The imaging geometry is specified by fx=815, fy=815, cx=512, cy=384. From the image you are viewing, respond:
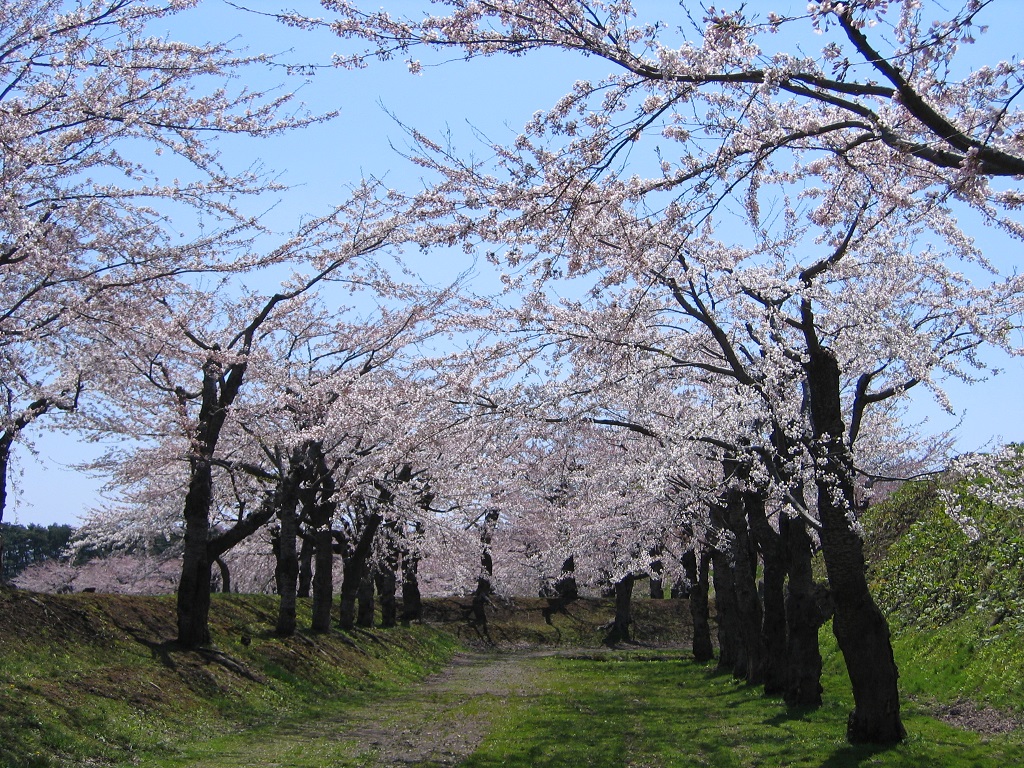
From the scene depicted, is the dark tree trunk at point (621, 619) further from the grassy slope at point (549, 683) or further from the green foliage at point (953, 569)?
the green foliage at point (953, 569)

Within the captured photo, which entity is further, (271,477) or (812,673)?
(271,477)

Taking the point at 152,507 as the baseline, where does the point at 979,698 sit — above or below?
below

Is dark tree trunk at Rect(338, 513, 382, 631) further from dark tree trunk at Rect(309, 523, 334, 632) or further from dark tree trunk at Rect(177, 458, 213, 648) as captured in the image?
dark tree trunk at Rect(177, 458, 213, 648)

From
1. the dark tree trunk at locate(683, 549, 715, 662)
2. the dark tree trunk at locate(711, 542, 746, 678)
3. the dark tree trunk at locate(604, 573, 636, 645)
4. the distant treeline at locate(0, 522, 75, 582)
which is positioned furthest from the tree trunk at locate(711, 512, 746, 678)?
the distant treeline at locate(0, 522, 75, 582)

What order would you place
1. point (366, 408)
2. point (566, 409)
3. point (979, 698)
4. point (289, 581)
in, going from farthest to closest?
point (289, 581), point (366, 408), point (566, 409), point (979, 698)

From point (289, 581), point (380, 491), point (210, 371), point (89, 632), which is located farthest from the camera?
point (380, 491)

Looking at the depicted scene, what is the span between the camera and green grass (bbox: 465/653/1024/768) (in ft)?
30.8

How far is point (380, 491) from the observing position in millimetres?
25266

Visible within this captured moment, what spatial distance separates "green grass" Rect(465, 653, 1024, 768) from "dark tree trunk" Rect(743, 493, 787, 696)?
523 mm

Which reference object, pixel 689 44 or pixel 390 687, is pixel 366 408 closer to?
pixel 390 687

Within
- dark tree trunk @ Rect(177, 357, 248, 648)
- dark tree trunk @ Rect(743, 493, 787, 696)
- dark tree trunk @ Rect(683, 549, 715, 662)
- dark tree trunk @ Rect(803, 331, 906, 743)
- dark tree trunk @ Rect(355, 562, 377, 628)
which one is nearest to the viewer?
dark tree trunk @ Rect(803, 331, 906, 743)

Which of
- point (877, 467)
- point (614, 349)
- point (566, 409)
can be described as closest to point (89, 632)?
point (566, 409)

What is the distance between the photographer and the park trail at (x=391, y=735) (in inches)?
381

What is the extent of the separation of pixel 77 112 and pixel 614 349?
743 cm
